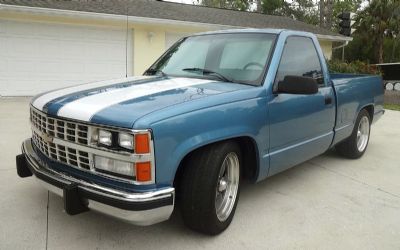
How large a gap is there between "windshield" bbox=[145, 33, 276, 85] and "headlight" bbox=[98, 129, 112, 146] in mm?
1503

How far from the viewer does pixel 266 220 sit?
12.5 feet

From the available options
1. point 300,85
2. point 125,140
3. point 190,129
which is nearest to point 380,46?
point 300,85

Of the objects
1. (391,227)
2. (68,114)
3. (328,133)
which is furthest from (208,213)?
(328,133)

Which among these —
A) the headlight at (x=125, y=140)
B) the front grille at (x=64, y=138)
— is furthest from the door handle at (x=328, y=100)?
the front grille at (x=64, y=138)

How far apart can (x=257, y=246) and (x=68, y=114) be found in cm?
181

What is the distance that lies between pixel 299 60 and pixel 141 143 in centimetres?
247

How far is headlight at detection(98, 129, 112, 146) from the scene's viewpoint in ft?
9.09

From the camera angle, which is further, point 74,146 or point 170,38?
point 170,38

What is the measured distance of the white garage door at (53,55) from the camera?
11.9 metres

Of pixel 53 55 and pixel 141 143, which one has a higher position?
pixel 53 55

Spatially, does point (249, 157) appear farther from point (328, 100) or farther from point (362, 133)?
point (362, 133)

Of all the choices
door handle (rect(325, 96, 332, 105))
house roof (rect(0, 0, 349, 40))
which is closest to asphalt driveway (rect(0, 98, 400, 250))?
door handle (rect(325, 96, 332, 105))

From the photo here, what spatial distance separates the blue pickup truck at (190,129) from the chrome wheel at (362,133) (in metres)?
1.61

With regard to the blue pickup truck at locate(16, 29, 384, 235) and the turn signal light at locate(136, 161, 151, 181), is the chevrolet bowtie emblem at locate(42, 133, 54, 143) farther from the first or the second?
the turn signal light at locate(136, 161, 151, 181)
